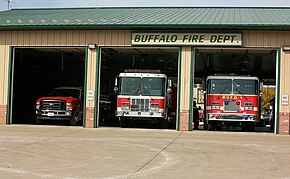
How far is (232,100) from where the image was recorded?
854 inches

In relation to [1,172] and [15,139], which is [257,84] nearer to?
[15,139]

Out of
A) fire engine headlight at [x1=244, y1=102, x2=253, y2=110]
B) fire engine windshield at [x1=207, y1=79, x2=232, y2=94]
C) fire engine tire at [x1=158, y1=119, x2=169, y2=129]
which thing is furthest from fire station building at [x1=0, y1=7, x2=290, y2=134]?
fire engine tire at [x1=158, y1=119, x2=169, y2=129]

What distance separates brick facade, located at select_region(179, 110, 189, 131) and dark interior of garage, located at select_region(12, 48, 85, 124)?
32.8ft

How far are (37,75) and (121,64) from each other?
6298 mm

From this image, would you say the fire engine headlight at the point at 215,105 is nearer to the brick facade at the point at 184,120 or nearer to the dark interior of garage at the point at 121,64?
the brick facade at the point at 184,120

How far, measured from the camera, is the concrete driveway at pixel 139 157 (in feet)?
31.6

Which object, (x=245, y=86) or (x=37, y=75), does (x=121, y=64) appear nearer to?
(x=37, y=75)

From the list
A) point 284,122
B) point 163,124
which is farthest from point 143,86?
point 284,122

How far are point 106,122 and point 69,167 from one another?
16.3 metres

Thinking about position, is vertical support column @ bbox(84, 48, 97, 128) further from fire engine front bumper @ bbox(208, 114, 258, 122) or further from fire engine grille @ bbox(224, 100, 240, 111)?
fire engine grille @ bbox(224, 100, 240, 111)

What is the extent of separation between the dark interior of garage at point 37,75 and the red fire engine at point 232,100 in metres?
10.1

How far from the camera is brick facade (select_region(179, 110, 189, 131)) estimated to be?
68.6ft

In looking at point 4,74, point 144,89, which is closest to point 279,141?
point 144,89

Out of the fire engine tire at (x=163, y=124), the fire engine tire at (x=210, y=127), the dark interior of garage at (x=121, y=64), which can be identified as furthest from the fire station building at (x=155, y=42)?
the dark interior of garage at (x=121, y=64)
